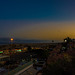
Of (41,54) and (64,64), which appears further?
(41,54)

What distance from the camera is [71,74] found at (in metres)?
6.50

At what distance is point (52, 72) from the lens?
21.4ft

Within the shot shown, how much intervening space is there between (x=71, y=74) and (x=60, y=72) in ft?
1.96

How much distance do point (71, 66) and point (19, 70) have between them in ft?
13.4

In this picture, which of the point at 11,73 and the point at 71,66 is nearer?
the point at 71,66

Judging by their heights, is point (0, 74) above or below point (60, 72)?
below

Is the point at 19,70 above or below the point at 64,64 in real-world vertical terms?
below

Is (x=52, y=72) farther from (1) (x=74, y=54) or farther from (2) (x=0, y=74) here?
(2) (x=0, y=74)

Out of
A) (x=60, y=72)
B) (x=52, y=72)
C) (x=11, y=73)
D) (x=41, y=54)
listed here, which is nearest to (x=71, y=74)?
(x=60, y=72)

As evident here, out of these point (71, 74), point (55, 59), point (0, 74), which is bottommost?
point (0, 74)

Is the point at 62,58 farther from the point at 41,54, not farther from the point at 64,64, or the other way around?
the point at 41,54

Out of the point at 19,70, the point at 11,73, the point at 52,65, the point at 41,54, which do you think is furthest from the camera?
the point at 41,54

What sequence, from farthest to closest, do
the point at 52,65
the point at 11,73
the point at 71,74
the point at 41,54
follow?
1. the point at 41,54
2. the point at 11,73
3. the point at 52,65
4. the point at 71,74

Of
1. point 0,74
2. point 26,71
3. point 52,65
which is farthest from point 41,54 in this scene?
point 52,65
